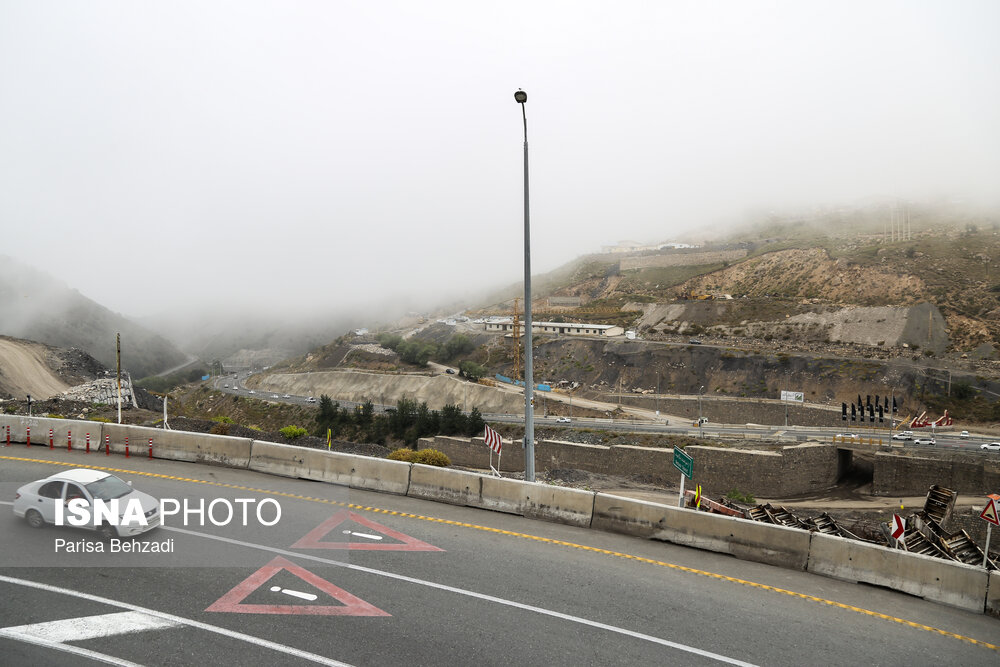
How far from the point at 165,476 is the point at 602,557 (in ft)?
37.8

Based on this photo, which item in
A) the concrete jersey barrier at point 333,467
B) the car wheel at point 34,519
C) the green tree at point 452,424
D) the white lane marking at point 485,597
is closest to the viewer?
the white lane marking at point 485,597

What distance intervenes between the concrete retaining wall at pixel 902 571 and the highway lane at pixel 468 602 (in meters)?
0.26

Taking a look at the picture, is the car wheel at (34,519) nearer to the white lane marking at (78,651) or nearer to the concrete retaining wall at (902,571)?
the white lane marking at (78,651)

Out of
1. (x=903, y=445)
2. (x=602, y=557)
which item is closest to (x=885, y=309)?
(x=903, y=445)

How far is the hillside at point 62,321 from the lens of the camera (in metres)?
140

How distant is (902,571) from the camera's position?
31.9 ft

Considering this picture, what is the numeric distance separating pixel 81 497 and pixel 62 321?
177436mm

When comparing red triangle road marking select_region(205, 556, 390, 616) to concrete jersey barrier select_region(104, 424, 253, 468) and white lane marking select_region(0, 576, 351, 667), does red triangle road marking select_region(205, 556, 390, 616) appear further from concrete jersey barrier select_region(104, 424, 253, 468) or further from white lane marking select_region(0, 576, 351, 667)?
concrete jersey barrier select_region(104, 424, 253, 468)

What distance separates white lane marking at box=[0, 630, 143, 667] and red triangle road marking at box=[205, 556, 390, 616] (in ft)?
4.36

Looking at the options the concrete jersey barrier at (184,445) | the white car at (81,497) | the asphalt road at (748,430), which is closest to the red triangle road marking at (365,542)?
the white car at (81,497)

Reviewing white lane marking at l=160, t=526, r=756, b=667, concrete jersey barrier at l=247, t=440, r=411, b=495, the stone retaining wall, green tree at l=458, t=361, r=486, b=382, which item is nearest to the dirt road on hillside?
concrete jersey barrier at l=247, t=440, r=411, b=495

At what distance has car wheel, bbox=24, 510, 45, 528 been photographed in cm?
1015

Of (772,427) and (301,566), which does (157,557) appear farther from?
(772,427)

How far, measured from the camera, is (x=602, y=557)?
34.0 feet
